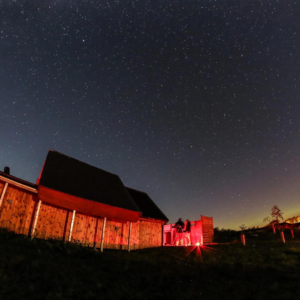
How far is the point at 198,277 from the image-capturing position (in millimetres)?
14625

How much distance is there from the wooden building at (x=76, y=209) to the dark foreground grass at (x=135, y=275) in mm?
3017

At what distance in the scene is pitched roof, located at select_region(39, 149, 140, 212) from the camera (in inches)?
818

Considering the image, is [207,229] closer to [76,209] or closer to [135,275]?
[76,209]

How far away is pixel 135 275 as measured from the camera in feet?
45.5

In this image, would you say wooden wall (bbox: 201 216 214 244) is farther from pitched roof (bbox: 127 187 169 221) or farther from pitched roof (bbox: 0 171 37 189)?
pitched roof (bbox: 0 171 37 189)

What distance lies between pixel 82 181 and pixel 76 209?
326 centimetres

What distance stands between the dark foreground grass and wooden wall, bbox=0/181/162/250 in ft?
8.38

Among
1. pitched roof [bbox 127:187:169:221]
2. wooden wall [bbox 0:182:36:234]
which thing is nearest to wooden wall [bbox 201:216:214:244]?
pitched roof [bbox 127:187:169:221]

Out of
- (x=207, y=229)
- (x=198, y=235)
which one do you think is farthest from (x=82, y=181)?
(x=207, y=229)

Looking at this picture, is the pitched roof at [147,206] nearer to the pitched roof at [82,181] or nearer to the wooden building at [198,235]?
the wooden building at [198,235]

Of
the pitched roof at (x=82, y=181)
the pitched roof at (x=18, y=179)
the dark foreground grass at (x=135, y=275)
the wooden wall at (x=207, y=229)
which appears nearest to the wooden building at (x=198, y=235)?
the wooden wall at (x=207, y=229)

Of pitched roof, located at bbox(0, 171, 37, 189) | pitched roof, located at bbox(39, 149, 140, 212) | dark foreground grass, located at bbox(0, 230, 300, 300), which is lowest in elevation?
dark foreground grass, located at bbox(0, 230, 300, 300)

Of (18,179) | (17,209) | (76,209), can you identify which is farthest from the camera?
(76,209)

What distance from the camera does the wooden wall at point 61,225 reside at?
17922 mm
